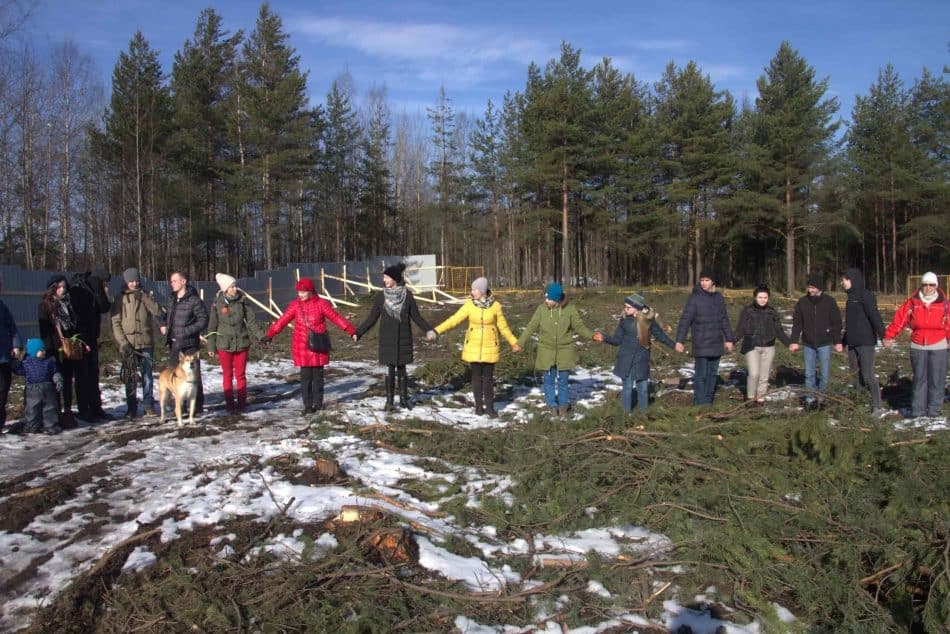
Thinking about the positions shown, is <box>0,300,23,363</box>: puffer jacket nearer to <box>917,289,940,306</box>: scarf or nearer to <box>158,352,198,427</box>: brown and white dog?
<box>158,352,198,427</box>: brown and white dog

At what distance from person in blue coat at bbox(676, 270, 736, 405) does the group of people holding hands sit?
0.01m

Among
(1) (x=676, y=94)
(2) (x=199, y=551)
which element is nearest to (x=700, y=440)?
(2) (x=199, y=551)

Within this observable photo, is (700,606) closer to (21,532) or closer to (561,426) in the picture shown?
(561,426)

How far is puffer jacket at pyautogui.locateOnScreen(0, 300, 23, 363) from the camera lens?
7.21 m

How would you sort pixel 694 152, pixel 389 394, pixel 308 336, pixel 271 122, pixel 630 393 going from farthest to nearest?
pixel 694 152, pixel 271 122, pixel 389 394, pixel 308 336, pixel 630 393

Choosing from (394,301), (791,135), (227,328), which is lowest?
(227,328)

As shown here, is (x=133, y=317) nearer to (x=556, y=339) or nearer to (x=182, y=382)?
(x=182, y=382)

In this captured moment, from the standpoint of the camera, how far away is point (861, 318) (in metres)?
8.17

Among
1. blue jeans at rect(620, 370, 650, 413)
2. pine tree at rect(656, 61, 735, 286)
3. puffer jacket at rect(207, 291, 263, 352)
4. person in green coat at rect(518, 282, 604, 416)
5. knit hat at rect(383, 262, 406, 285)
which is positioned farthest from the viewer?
pine tree at rect(656, 61, 735, 286)

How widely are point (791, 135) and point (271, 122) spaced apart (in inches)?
965

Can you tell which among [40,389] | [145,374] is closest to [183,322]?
[145,374]

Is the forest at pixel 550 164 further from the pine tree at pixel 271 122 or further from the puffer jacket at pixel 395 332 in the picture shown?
the puffer jacket at pixel 395 332

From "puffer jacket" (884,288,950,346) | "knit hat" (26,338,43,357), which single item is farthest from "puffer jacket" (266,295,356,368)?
"puffer jacket" (884,288,950,346)

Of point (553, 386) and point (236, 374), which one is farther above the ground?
point (236, 374)
